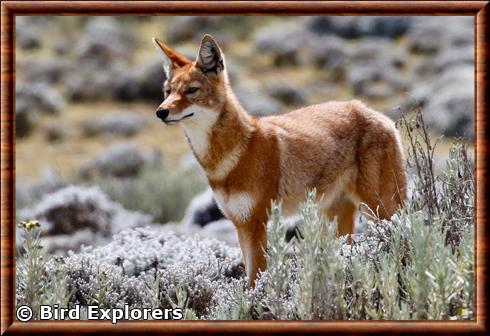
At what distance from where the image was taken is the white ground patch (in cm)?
690

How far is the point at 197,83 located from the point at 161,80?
71.9 feet

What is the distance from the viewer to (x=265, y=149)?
23.7 feet

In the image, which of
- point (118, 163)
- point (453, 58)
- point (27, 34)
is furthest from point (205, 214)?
point (27, 34)

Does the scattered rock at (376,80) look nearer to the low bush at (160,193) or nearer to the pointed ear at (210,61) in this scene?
the low bush at (160,193)

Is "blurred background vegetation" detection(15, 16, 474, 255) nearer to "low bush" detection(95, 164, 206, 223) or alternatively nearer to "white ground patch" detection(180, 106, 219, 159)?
"low bush" detection(95, 164, 206, 223)

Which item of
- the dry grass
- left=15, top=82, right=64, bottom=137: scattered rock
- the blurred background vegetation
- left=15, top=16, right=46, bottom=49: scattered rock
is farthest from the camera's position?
left=15, top=16, right=46, bottom=49: scattered rock

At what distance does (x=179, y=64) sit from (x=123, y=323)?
2732 millimetres

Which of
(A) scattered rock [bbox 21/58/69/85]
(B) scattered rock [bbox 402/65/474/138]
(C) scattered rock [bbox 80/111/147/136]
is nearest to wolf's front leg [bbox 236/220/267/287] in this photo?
(B) scattered rock [bbox 402/65/474/138]

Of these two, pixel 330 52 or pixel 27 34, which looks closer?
pixel 330 52

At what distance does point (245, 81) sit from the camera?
100 feet

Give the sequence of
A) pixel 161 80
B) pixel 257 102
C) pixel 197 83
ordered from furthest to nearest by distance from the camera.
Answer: pixel 161 80 → pixel 257 102 → pixel 197 83

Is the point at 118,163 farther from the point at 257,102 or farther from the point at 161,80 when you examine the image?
the point at 161,80

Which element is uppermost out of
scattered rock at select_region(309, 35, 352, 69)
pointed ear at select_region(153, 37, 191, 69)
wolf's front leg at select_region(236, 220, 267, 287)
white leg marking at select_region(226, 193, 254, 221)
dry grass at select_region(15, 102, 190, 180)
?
scattered rock at select_region(309, 35, 352, 69)

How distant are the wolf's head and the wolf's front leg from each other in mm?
972
